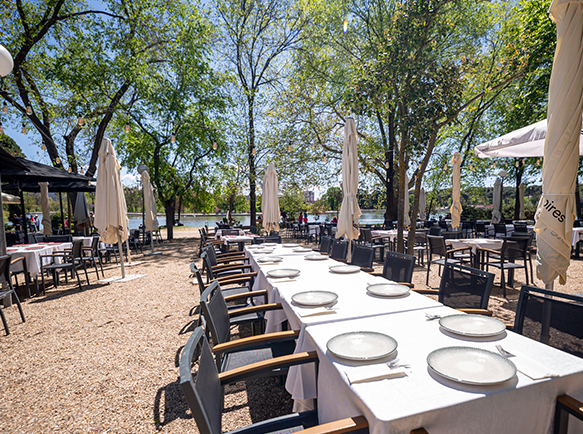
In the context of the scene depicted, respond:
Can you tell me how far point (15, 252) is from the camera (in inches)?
214

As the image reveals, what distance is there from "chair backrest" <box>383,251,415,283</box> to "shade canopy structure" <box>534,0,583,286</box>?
3.47 ft

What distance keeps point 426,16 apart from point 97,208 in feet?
25.1

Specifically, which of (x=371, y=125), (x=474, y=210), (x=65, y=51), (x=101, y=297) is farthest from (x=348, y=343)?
(x=474, y=210)

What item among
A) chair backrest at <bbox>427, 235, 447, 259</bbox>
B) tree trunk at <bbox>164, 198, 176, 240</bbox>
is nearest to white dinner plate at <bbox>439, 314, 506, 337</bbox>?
chair backrest at <bbox>427, 235, 447, 259</bbox>

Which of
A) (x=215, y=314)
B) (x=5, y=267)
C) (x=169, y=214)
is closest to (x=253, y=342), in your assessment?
(x=215, y=314)

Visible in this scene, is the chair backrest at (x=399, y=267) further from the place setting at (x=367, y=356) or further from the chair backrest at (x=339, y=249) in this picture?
the place setting at (x=367, y=356)

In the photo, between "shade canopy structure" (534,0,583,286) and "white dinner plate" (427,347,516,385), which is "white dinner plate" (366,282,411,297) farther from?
"shade canopy structure" (534,0,583,286)

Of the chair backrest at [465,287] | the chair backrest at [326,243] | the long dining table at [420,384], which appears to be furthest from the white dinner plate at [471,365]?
the chair backrest at [326,243]

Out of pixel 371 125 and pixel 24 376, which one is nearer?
pixel 24 376

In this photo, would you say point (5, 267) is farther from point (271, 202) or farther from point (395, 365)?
point (271, 202)

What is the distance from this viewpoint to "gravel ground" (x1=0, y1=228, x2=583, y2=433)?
2.16 metres

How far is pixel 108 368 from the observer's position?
2.85m

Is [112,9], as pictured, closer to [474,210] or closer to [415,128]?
[415,128]

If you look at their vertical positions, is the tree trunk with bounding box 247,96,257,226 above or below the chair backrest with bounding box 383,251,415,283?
above
